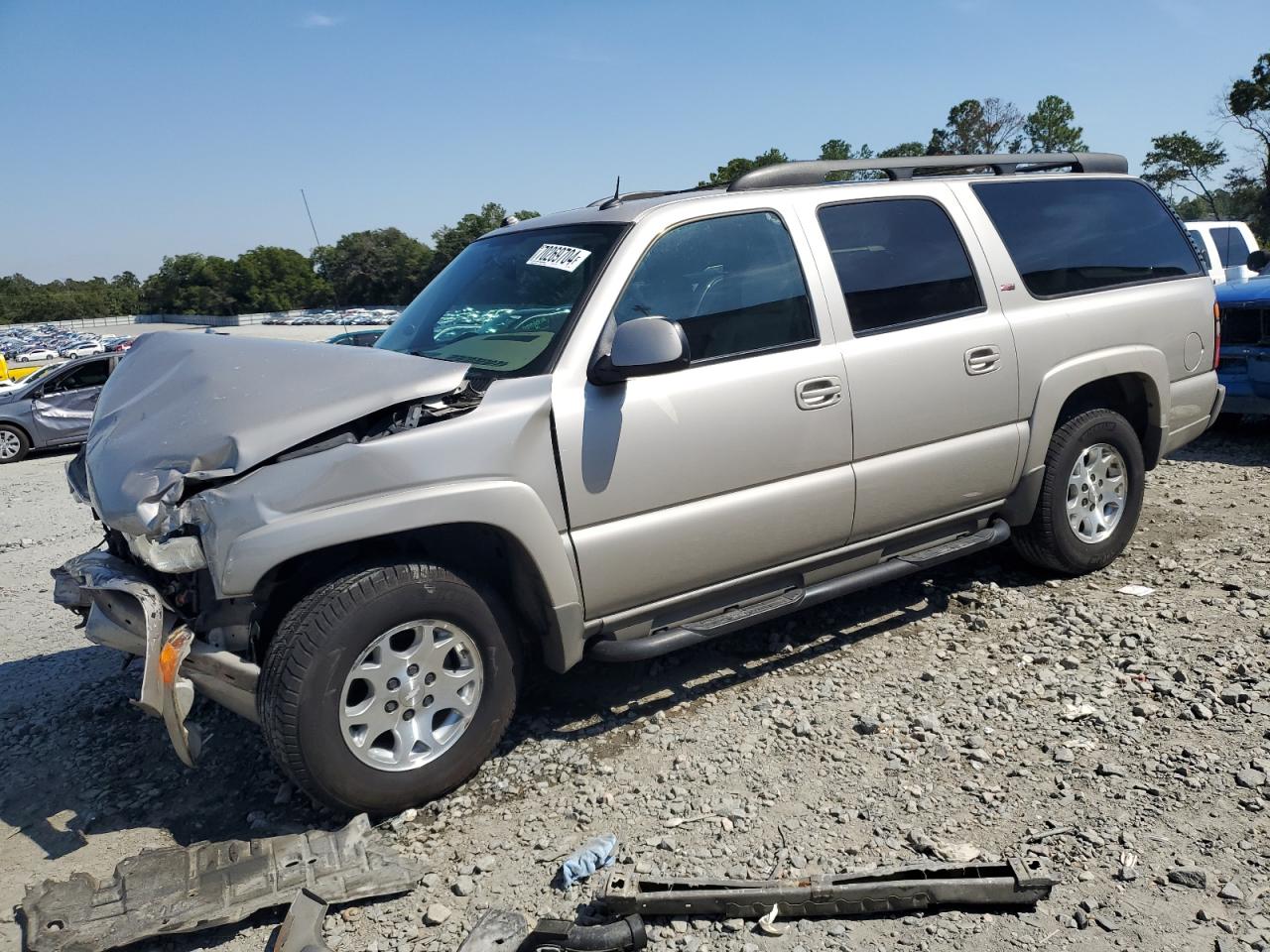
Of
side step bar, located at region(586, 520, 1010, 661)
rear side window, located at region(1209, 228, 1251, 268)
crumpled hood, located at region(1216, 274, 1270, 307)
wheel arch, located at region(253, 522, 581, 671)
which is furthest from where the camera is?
rear side window, located at region(1209, 228, 1251, 268)

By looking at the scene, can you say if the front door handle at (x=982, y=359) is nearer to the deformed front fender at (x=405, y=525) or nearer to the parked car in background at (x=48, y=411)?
the deformed front fender at (x=405, y=525)

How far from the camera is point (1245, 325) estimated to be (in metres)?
8.03

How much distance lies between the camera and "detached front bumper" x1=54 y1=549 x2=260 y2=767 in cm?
287

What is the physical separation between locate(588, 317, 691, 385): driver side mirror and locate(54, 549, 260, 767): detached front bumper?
1.51 metres

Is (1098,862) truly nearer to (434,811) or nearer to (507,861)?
(507,861)

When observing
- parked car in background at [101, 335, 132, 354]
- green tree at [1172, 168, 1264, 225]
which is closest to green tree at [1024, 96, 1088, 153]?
green tree at [1172, 168, 1264, 225]

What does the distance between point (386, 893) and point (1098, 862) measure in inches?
82.9

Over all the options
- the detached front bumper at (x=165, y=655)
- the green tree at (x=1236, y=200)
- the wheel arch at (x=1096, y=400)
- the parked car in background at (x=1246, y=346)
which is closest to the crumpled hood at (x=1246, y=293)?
the parked car in background at (x=1246, y=346)

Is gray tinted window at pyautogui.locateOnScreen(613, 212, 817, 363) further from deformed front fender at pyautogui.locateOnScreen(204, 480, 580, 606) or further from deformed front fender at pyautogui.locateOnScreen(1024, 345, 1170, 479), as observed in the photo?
deformed front fender at pyautogui.locateOnScreen(1024, 345, 1170, 479)

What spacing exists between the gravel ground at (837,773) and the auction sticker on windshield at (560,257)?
1.80 meters

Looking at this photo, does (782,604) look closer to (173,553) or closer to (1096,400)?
(173,553)

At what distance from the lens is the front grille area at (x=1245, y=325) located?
782 cm

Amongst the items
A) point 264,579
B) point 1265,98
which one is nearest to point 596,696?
point 264,579

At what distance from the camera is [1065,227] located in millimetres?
4797
